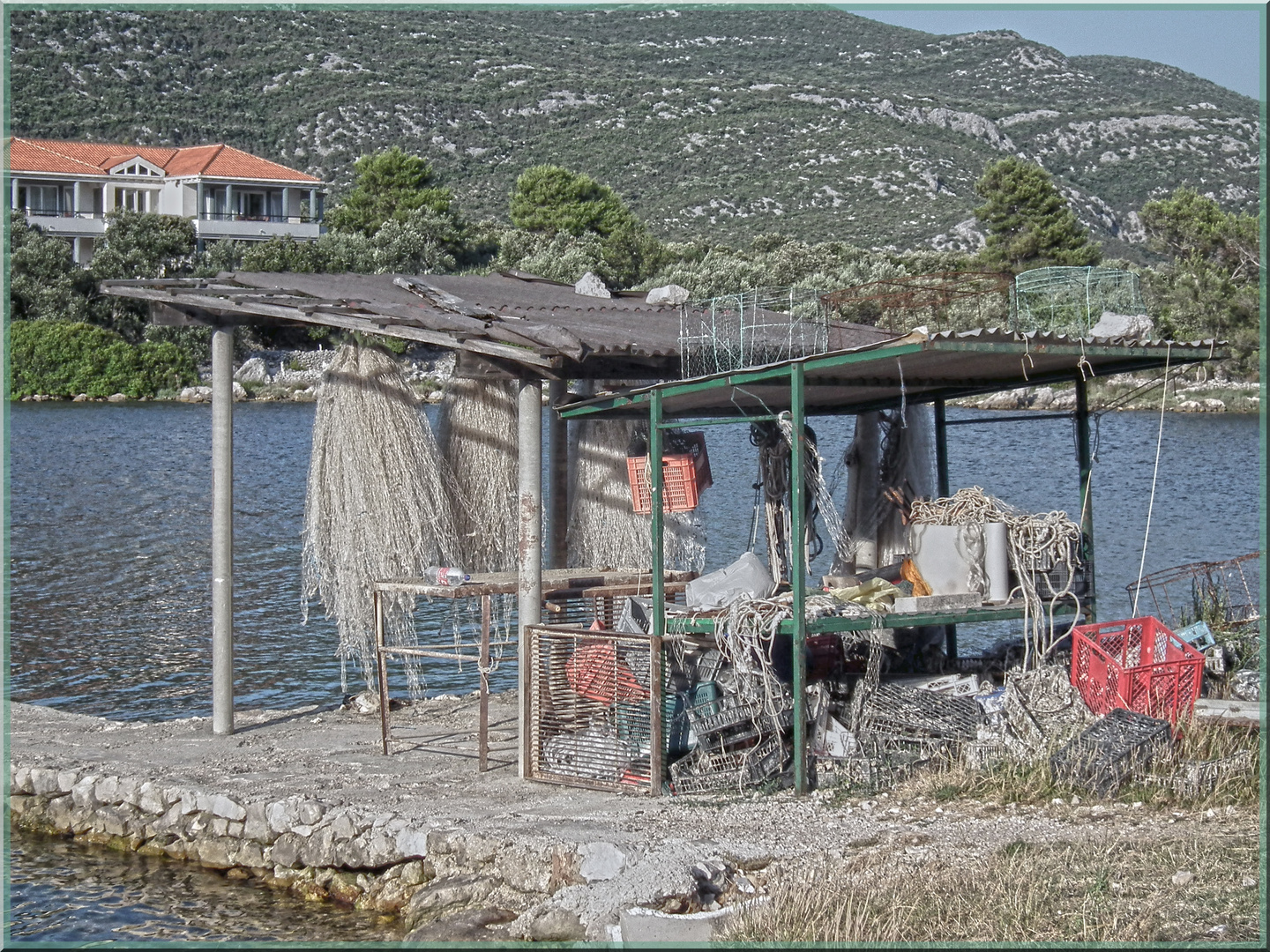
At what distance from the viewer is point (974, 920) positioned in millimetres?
6883

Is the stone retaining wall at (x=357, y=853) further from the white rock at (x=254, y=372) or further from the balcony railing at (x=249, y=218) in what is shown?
the balcony railing at (x=249, y=218)

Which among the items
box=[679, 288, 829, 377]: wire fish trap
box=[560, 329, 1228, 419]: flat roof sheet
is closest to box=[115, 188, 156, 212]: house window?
box=[679, 288, 829, 377]: wire fish trap

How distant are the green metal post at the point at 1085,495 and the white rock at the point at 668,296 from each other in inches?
137

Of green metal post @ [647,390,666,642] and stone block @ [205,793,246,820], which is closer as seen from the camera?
stone block @ [205,793,246,820]

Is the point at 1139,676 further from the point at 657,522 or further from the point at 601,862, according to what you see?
the point at 601,862

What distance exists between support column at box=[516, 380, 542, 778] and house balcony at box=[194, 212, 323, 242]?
58.7 meters

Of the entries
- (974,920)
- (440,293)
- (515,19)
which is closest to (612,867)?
(974,920)

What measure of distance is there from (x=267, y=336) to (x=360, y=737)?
17.6ft

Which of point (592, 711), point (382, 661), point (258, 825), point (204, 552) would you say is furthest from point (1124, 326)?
point (204, 552)

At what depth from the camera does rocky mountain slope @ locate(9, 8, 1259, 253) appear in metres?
93.6

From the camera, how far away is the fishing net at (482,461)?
11859 mm

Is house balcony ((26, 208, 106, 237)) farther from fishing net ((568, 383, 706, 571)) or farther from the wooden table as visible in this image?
the wooden table

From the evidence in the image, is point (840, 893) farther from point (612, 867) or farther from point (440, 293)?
point (440, 293)

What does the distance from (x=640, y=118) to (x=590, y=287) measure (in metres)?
96.5
